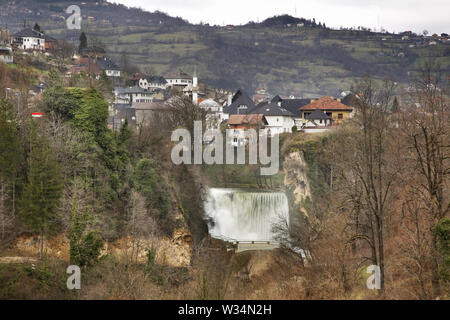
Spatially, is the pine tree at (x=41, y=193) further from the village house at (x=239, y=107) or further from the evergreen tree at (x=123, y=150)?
the village house at (x=239, y=107)

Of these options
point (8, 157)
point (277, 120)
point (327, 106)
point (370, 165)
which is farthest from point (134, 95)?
point (370, 165)

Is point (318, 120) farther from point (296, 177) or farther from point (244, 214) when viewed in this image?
point (244, 214)

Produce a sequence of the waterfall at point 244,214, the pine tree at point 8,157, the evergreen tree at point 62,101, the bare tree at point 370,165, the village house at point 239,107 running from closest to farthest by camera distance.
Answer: the bare tree at point 370,165 → the pine tree at point 8,157 → the evergreen tree at point 62,101 → the waterfall at point 244,214 → the village house at point 239,107

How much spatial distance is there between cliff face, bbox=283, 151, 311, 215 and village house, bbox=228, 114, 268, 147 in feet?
21.6

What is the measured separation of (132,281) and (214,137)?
Answer: 36473 millimetres

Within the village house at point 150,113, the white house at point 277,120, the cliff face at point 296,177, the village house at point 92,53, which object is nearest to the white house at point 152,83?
the village house at point 92,53

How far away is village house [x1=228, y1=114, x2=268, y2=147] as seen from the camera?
5879cm

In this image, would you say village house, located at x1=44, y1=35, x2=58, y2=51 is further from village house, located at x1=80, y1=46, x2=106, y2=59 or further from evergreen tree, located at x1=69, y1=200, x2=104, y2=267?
evergreen tree, located at x1=69, y1=200, x2=104, y2=267

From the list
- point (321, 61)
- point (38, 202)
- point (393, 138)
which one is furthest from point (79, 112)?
point (321, 61)

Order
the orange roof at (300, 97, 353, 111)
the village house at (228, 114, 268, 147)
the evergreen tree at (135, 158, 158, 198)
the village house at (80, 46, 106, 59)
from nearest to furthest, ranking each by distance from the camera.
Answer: the evergreen tree at (135, 158, 158, 198), the village house at (228, 114, 268, 147), the orange roof at (300, 97, 353, 111), the village house at (80, 46, 106, 59)

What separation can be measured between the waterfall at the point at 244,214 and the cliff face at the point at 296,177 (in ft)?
15.4

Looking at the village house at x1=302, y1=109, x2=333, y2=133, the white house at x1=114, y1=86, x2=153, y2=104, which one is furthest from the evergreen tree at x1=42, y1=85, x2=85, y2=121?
the white house at x1=114, y1=86, x2=153, y2=104

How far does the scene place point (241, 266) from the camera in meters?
37.9

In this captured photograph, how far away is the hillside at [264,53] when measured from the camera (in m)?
148
